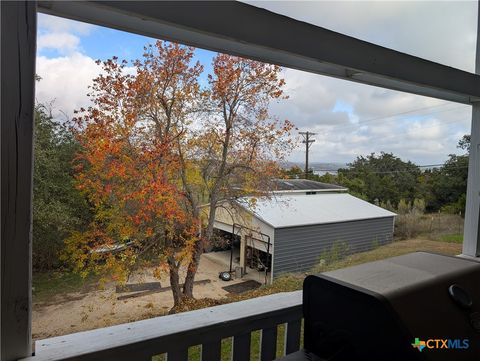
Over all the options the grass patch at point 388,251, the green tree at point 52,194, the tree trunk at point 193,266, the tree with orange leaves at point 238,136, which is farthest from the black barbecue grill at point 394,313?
the tree with orange leaves at point 238,136

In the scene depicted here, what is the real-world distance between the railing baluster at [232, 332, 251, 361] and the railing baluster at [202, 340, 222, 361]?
61 millimetres

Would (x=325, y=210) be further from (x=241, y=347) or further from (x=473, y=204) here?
(x=241, y=347)

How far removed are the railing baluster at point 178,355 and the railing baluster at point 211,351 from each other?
0.06 m

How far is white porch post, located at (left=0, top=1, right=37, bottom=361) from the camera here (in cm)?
61

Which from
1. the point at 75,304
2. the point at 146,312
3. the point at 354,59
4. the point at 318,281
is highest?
the point at 354,59

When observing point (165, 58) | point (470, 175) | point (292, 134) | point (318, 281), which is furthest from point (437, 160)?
point (165, 58)

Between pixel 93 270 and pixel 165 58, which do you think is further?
pixel 165 58

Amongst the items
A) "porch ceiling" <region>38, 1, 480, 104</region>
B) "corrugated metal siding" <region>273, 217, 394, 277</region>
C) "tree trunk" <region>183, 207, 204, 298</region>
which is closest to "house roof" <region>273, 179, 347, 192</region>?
"corrugated metal siding" <region>273, 217, 394, 277</region>

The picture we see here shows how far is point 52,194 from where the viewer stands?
115cm

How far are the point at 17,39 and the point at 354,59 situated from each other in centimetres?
92

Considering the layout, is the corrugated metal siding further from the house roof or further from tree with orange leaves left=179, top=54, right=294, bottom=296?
tree with orange leaves left=179, top=54, right=294, bottom=296

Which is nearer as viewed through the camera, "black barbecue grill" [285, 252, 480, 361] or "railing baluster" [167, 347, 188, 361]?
"black barbecue grill" [285, 252, 480, 361]

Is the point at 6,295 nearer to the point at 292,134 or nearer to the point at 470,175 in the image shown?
the point at 292,134

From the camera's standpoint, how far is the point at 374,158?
5.79 ft
